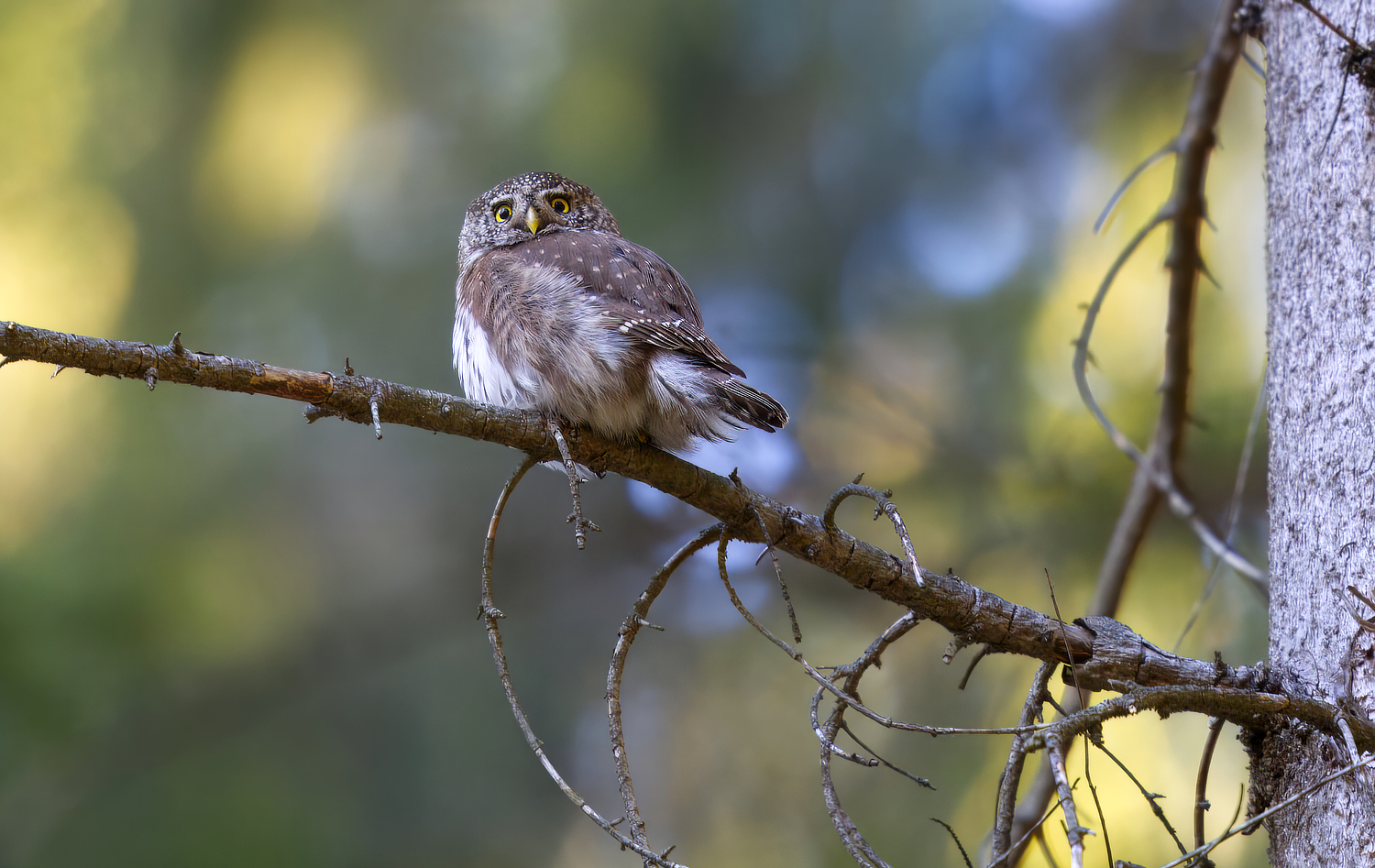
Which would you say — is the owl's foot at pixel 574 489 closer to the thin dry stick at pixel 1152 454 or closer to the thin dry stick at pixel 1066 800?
the thin dry stick at pixel 1066 800

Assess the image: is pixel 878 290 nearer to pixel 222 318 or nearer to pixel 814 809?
pixel 814 809

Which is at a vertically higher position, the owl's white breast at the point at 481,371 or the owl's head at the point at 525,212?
the owl's head at the point at 525,212

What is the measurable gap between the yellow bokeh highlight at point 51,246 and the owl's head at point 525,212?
1.51m

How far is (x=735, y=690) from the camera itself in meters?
3.90

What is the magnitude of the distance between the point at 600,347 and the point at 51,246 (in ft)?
8.66

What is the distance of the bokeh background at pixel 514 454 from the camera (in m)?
3.49

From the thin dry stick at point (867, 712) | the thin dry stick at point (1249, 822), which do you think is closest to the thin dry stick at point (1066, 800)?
the thin dry stick at point (867, 712)

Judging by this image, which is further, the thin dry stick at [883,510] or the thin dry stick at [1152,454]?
the thin dry stick at [1152,454]

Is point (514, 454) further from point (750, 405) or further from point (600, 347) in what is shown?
point (750, 405)

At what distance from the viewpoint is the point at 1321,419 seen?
1.83 m

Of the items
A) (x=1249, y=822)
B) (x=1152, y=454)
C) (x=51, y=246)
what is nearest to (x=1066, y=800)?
(x=1249, y=822)

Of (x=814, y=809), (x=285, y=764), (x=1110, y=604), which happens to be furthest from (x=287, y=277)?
(x=1110, y=604)

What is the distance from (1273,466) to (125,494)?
3.56 meters

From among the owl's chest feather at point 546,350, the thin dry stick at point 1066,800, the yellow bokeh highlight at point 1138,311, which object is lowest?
the thin dry stick at point 1066,800
